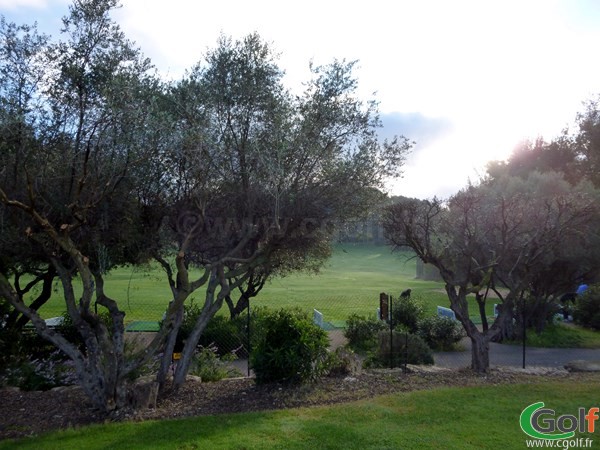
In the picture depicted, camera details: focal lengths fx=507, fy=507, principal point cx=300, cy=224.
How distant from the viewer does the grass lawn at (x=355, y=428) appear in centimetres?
575

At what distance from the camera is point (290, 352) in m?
8.39

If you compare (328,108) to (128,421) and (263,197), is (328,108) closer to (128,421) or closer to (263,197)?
(263,197)

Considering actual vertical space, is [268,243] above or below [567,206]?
below

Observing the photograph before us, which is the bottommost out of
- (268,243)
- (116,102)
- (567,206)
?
(268,243)

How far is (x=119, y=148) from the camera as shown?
724 cm

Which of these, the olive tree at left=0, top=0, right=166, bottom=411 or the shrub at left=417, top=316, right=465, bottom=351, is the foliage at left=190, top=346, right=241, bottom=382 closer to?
the olive tree at left=0, top=0, right=166, bottom=411

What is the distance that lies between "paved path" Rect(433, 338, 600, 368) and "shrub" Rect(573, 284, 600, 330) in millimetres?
4638

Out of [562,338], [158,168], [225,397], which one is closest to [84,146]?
[158,168]

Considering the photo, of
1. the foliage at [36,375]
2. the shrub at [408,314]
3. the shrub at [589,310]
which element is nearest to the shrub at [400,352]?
the shrub at [408,314]

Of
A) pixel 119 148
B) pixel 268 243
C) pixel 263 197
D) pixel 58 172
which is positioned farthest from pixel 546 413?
pixel 58 172

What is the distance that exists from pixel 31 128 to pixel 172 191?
2.36 metres

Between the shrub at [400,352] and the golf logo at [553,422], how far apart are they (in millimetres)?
4718

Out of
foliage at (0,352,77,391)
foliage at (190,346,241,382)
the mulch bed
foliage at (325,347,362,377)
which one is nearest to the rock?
the mulch bed

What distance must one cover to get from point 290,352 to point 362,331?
8271 mm
